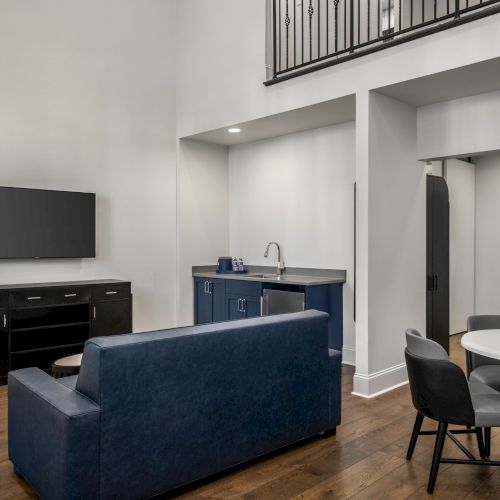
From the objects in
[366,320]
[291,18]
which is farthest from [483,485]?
[291,18]

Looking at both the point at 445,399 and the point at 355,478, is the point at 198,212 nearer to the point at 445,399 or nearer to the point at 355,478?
the point at 355,478

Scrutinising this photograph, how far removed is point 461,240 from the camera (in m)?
6.39

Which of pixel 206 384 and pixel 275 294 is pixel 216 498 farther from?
pixel 275 294

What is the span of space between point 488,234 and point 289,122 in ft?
10.9

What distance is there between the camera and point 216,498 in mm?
2361

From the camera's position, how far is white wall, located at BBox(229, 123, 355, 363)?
5141 mm

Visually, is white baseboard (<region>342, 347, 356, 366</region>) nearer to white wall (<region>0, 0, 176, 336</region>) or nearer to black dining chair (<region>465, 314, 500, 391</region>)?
black dining chair (<region>465, 314, 500, 391</region>)

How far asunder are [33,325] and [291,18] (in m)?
4.12

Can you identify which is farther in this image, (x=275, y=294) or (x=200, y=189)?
(x=200, y=189)

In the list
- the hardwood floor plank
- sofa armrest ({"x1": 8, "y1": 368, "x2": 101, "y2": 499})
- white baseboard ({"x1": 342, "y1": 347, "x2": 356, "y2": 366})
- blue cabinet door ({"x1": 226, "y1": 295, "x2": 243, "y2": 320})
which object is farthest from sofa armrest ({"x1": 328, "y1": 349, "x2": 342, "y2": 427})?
blue cabinet door ({"x1": 226, "y1": 295, "x2": 243, "y2": 320})

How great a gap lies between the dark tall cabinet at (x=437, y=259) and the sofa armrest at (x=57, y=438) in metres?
3.64

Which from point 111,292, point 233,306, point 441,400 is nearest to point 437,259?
point 233,306

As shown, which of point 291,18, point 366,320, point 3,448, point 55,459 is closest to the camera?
point 55,459

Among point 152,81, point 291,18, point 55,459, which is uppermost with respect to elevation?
point 291,18
